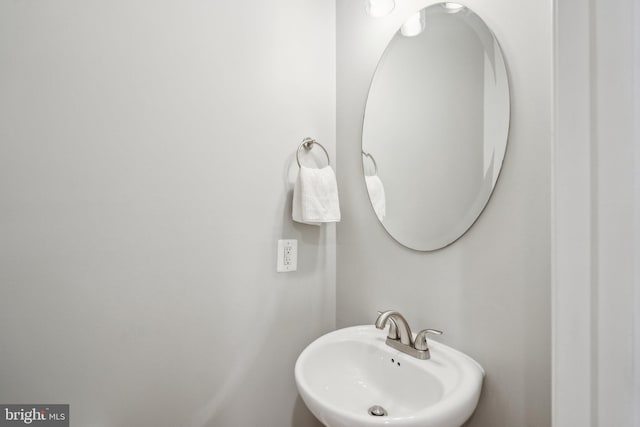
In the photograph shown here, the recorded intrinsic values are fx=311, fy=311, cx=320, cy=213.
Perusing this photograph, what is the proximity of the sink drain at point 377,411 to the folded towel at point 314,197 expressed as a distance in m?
0.68

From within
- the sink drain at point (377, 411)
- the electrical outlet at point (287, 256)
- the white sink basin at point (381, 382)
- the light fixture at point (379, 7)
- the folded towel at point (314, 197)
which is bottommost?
the sink drain at point (377, 411)

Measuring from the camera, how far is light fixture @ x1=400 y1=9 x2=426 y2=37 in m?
1.11

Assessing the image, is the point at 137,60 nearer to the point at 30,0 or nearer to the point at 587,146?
the point at 30,0

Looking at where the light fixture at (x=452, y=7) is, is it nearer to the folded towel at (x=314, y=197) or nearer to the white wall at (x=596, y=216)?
the white wall at (x=596, y=216)

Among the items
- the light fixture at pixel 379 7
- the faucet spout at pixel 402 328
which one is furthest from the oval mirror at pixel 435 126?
the faucet spout at pixel 402 328

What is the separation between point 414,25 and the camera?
3.72ft

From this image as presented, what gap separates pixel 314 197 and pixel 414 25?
28.9 inches

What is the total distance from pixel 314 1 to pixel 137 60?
0.85 meters

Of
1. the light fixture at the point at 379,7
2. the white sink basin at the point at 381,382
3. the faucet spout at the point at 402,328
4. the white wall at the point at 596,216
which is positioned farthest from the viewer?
the light fixture at the point at 379,7

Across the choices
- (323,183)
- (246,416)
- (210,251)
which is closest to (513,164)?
(323,183)

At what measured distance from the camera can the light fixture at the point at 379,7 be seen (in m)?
1.24

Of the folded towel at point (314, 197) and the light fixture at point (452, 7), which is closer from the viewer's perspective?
the light fixture at point (452, 7)

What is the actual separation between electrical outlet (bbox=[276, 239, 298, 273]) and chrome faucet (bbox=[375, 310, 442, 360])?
0.45 meters

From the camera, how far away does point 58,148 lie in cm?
94
